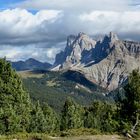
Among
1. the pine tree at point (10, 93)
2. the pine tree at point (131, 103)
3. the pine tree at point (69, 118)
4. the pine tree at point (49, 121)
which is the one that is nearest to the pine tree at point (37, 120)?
the pine tree at point (49, 121)

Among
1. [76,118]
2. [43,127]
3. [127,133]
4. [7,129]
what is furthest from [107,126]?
[127,133]

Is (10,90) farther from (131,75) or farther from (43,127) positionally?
(43,127)

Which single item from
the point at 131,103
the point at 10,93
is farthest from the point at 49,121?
the point at 131,103

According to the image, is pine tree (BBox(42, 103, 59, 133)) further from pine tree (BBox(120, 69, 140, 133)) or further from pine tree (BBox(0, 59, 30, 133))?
pine tree (BBox(120, 69, 140, 133))

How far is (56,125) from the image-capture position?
177125 mm

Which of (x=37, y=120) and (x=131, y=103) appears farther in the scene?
(x=37, y=120)

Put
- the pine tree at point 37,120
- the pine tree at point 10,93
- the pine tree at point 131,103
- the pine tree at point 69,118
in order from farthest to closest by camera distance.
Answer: the pine tree at point 69,118
the pine tree at point 37,120
the pine tree at point 10,93
the pine tree at point 131,103

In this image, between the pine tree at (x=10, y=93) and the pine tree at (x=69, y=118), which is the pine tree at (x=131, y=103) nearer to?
the pine tree at (x=10, y=93)

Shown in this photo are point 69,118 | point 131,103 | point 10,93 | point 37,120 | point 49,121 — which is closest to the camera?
point 131,103

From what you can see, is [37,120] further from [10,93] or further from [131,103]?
[131,103]

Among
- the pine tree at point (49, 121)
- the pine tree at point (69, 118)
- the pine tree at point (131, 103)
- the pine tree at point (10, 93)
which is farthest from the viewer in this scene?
the pine tree at point (69, 118)

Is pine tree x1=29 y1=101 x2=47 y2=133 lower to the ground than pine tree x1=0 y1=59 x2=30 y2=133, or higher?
lower

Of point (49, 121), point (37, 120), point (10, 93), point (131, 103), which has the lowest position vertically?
point (49, 121)

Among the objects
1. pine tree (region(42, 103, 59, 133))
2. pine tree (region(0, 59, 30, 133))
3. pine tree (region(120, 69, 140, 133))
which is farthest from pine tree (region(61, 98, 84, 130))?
pine tree (region(120, 69, 140, 133))
